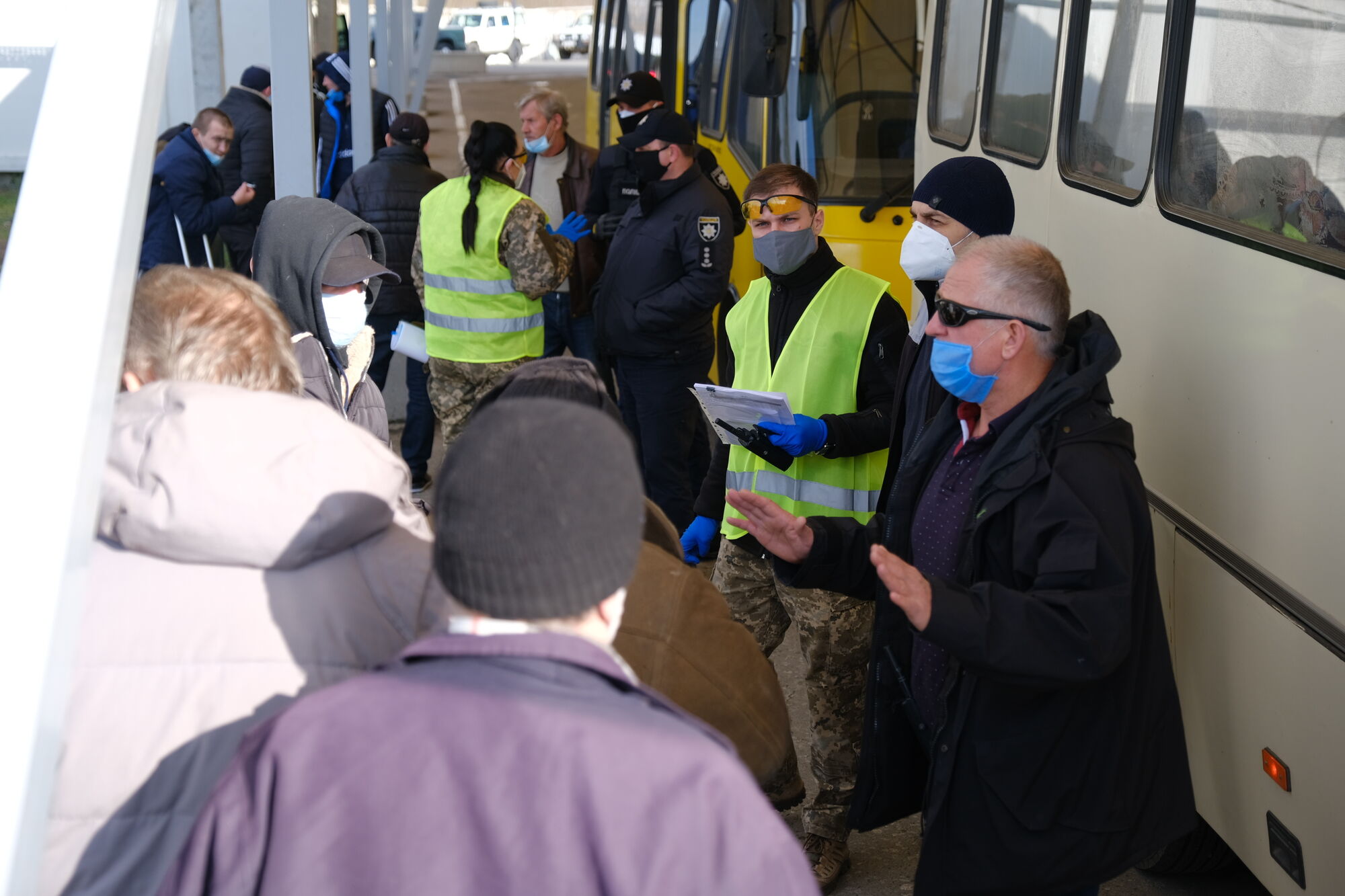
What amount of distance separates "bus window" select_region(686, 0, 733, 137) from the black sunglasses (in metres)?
5.32

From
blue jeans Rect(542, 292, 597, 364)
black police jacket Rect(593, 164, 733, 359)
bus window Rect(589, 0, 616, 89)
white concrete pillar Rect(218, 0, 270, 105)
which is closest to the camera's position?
black police jacket Rect(593, 164, 733, 359)

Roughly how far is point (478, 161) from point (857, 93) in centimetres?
193

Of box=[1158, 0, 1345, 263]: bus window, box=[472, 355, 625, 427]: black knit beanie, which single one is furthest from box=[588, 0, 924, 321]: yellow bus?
box=[472, 355, 625, 427]: black knit beanie

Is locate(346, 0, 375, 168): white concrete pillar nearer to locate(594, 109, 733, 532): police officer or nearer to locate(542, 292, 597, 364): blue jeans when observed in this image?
locate(542, 292, 597, 364): blue jeans

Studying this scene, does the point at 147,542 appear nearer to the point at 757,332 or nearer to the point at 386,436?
the point at 386,436

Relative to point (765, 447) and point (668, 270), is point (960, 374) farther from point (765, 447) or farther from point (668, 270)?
point (668, 270)

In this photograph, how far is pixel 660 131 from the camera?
568 cm

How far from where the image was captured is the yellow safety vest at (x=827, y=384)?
3752 millimetres

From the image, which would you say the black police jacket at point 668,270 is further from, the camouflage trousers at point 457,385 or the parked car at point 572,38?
the parked car at point 572,38

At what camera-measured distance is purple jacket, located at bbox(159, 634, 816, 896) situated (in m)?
1.23

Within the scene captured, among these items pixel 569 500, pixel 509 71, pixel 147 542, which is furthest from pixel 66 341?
pixel 509 71

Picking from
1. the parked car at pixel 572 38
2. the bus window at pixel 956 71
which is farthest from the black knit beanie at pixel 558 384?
the parked car at pixel 572 38

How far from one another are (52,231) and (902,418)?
227 cm

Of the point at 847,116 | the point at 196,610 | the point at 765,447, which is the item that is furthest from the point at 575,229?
the point at 196,610
